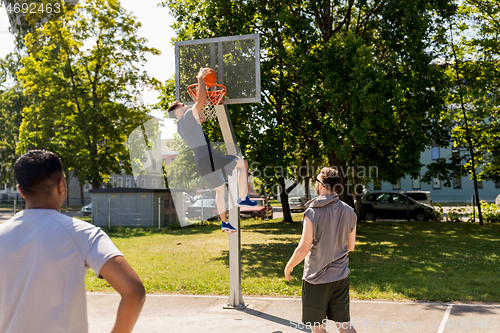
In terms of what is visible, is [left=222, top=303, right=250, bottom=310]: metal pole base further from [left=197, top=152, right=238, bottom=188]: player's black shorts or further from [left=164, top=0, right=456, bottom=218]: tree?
[left=164, top=0, right=456, bottom=218]: tree

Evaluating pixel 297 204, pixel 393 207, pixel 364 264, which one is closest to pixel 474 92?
pixel 393 207

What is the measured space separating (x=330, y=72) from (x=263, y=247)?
6937mm

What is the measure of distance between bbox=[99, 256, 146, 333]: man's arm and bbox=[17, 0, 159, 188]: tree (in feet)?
89.1

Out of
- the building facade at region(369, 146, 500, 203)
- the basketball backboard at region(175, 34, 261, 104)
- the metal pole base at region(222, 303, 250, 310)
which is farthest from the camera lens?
the building facade at region(369, 146, 500, 203)

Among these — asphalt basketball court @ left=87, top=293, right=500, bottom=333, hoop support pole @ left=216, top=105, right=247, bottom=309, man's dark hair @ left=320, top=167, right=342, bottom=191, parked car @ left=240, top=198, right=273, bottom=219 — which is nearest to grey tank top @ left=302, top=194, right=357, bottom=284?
man's dark hair @ left=320, top=167, right=342, bottom=191

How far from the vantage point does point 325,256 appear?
4223 mm

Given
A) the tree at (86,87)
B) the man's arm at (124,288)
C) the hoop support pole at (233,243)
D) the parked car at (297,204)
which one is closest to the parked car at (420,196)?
the parked car at (297,204)

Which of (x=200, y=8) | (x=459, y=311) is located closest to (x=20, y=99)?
(x=200, y=8)

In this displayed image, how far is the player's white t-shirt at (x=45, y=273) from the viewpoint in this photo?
196cm

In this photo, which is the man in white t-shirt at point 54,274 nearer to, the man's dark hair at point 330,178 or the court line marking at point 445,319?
the man's dark hair at point 330,178

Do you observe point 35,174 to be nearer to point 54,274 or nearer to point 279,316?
point 54,274

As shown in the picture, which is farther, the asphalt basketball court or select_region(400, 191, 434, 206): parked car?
select_region(400, 191, 434, 206): parked car

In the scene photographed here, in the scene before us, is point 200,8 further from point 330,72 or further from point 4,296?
point 4,296

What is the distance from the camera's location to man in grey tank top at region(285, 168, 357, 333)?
4199 millimetres
